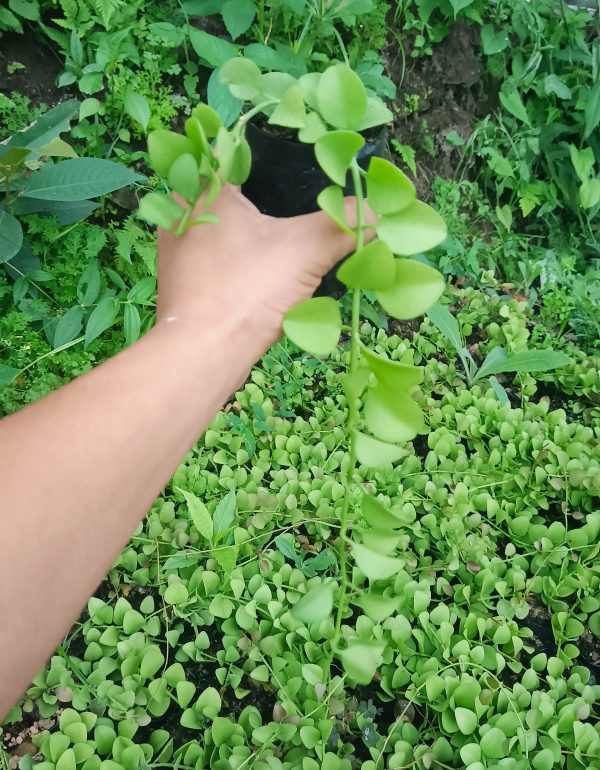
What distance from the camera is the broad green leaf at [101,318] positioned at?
1.14 m

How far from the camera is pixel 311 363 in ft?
4.30

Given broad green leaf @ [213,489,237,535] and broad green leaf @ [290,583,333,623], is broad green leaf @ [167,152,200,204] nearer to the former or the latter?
broad green leaf @ [290,583,333,623]

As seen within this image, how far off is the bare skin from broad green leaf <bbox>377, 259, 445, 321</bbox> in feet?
0.39

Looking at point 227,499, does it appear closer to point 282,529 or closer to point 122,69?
point 282,529

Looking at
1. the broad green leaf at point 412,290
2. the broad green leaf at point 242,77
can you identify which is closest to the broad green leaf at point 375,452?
the broad green leaf at point 412,290

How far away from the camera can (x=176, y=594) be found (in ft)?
2.99

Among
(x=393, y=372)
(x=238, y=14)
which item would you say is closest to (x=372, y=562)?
(x=393, y=372)

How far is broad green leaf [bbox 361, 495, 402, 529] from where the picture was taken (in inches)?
20.2

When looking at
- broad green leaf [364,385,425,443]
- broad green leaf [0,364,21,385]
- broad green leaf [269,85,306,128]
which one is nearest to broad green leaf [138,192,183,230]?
broad green leaf [269,85,306,128]

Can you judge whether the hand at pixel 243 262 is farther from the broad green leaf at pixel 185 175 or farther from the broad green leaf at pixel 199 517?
the broad green leaf at pixel 199 517

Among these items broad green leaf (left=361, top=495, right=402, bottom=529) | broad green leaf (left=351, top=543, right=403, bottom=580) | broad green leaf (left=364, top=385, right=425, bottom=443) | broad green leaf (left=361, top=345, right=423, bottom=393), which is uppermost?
broad green leaf (left=361, top=345, right=423, bottom=393)

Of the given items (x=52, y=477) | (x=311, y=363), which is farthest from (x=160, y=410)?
(x=311, y=363)

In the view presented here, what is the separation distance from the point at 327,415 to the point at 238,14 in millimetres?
856

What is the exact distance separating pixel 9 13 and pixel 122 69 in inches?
10.1
